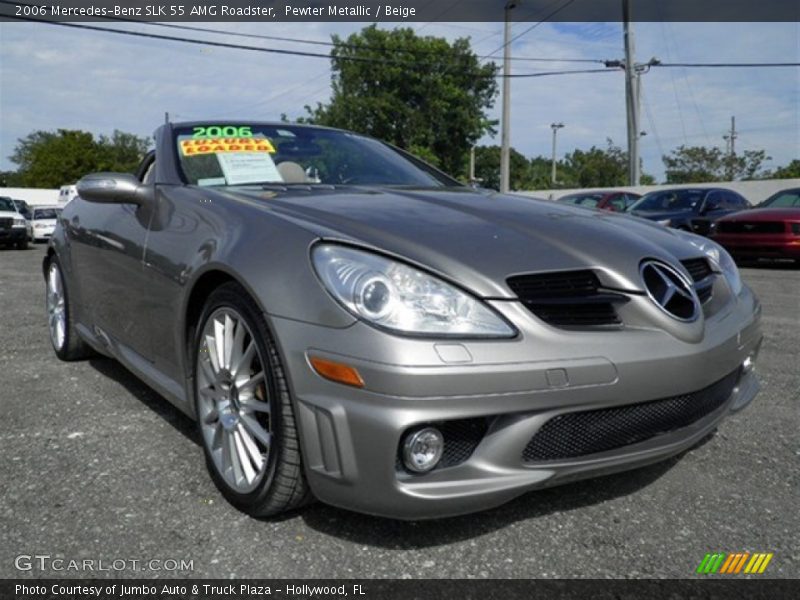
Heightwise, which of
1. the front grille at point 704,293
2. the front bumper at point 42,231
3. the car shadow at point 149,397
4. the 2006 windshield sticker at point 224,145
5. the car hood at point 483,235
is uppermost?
the 2006 windshield sticker at point 224,145

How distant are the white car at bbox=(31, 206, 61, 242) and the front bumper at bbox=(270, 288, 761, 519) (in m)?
24.0

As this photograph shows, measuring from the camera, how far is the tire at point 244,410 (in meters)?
2.07

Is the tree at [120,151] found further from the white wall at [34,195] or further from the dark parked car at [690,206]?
the dark parked car at [690,206]

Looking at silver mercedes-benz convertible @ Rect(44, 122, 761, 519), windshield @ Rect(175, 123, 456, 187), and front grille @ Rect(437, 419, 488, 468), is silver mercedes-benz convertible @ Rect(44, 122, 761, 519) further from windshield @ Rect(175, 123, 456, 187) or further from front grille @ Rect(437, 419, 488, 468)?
windshield @ Rect(175, 123, 456, 187)

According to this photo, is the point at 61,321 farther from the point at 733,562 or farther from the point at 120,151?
the point at 120,151

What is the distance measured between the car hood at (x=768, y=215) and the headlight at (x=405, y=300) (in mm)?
10499

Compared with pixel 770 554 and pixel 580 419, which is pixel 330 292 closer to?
pixel 580 419

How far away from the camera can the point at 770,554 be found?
2.04 meters

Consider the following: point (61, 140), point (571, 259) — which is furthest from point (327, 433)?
point (61, 140)

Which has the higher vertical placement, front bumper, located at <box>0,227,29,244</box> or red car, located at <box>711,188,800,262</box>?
red car, located at <box>711,188,800,262</box>

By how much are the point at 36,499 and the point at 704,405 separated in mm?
2163

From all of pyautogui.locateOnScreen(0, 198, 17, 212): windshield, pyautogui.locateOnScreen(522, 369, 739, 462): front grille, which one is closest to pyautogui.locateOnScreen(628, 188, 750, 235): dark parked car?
pyautogui.locateOnScreen(522, 369, 739, 462): front grille
